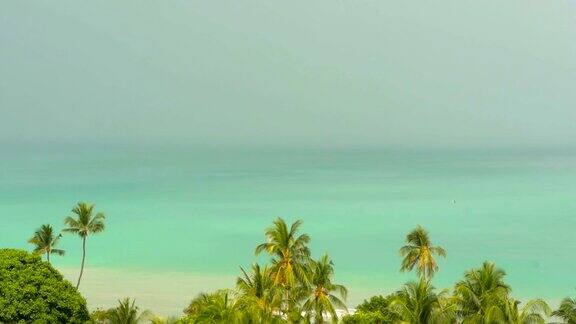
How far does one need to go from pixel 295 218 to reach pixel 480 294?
6304cm

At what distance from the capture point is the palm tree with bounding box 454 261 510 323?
73.5 ft

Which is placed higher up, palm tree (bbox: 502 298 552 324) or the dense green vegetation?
the dense green vegetation

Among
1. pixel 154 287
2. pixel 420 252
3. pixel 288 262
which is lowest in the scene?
pixel 288 262

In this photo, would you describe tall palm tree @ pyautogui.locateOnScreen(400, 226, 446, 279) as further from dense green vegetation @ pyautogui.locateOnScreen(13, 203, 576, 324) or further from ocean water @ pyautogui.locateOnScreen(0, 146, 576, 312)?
ocean water @ pyautogui.locateOnScreen(0, 146, 576, 312)

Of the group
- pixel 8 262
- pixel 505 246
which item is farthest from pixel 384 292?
pixel 8 262

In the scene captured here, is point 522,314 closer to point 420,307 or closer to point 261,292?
point 420,307

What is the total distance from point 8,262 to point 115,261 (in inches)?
1607

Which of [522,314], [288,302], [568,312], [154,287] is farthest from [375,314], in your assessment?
[154,287]

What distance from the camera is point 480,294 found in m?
24.2

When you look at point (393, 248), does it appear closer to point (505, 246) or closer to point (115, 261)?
point (505, 246)

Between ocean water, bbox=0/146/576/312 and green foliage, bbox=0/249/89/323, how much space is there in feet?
69.4

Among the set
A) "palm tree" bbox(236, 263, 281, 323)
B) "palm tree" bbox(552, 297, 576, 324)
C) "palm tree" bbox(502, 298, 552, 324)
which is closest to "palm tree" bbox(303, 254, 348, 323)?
"palm tree" bbox(236, 263, 281, 323)

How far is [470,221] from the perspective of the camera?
86.4 m

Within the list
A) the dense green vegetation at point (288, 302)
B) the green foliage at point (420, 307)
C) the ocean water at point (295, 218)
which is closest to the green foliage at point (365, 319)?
the dense green vegetation at point (288, 302)
